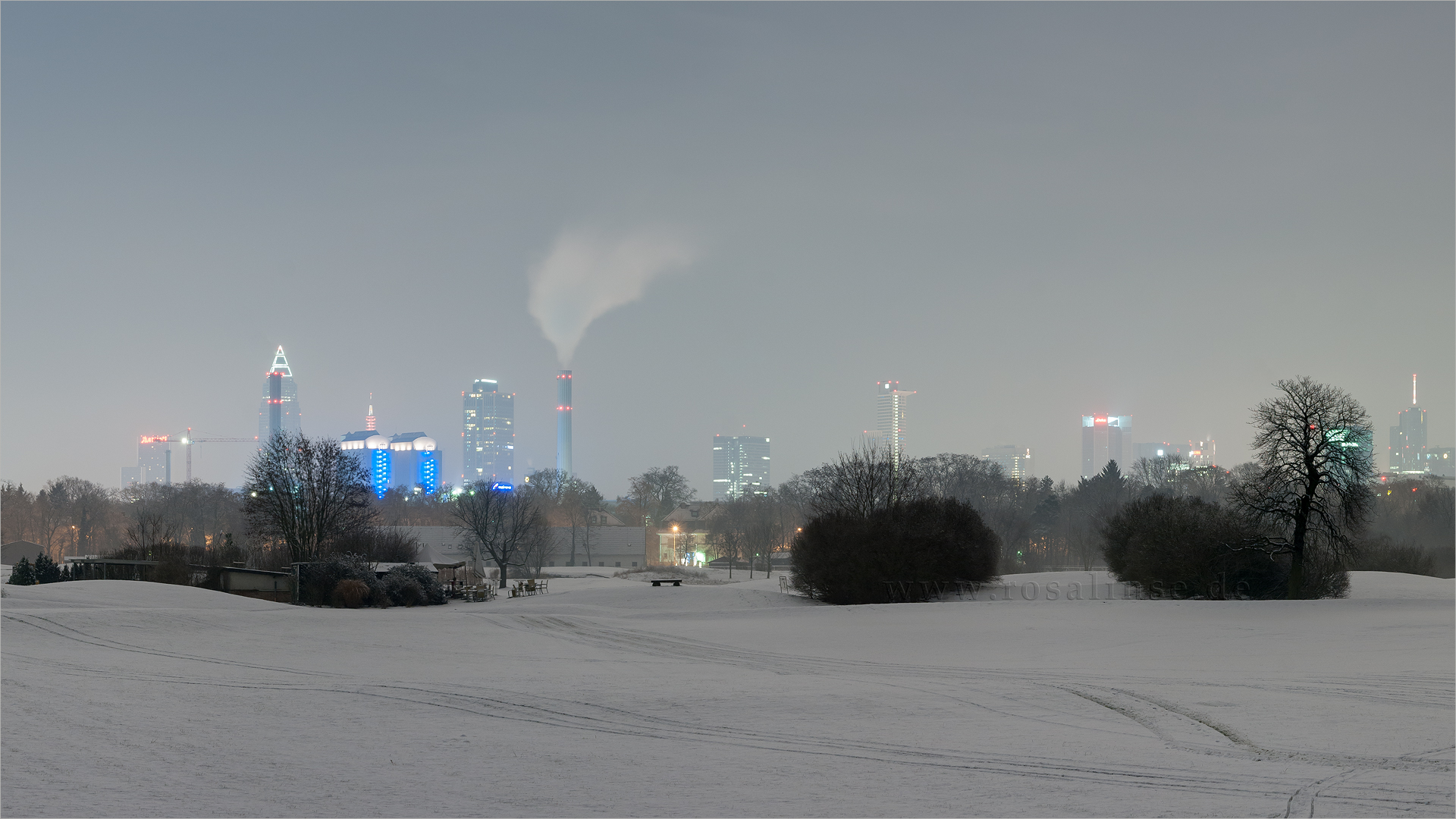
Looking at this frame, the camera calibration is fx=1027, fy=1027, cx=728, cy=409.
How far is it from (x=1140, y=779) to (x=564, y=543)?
9562 cm

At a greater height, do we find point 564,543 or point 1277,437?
point 1277,437

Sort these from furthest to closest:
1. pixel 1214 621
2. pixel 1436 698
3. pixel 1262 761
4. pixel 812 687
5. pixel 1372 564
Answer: pixel 1372 564 < pixel 1214 621 < pixel 812 687 < pixel 1436 698 < pixel 1262 761

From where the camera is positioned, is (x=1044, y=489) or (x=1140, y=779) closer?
(x=1140, y=779)

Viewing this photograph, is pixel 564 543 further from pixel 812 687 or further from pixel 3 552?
pixel 812 687

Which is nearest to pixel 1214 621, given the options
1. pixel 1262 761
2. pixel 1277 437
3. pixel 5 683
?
pixel 1277 437

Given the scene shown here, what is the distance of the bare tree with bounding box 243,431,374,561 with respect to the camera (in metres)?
54.5

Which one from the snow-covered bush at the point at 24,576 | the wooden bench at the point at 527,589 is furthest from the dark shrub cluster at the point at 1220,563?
the snow-covered bush at the point at 24,576

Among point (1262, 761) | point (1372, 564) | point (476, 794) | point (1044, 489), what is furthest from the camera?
point (1044, 489)

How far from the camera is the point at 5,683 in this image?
595 inches

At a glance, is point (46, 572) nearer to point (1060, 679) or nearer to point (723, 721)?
point (723, 721)

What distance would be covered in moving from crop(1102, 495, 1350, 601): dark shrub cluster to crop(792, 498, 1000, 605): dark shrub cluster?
748cm

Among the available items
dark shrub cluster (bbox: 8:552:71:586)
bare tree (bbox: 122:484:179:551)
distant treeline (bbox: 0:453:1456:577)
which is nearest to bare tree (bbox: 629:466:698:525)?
distant treeline (bbox: 0:453:1456:577)

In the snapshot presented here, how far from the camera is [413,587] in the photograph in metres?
39.2

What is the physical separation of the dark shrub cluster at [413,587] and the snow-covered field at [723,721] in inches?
504
